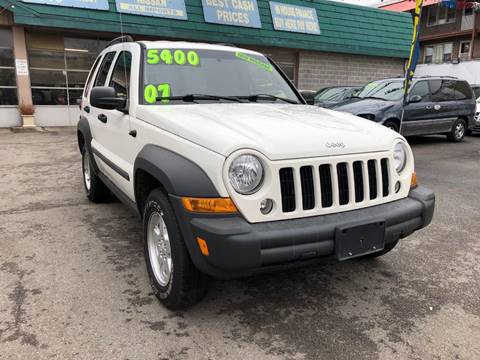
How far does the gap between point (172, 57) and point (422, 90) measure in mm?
8549

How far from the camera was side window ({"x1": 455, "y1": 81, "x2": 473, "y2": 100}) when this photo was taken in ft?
38.0

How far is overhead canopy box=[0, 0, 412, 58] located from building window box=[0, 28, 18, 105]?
1.50 metres

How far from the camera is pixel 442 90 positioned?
11.1m

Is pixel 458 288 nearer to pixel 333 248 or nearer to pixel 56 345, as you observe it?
pixel 333 248

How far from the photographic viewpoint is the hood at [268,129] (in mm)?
2625

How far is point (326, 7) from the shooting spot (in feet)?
57.6

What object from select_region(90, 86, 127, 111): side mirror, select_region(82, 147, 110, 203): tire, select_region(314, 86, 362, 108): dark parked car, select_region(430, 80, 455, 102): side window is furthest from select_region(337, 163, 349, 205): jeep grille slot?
select_region(314, 86, 362, 108): dark parked car

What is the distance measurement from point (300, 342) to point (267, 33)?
14.8 metres

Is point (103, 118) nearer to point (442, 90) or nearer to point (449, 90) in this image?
point (442, 90)

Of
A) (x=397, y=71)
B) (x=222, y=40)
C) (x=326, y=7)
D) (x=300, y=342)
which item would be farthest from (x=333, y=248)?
(x=397, y=71)

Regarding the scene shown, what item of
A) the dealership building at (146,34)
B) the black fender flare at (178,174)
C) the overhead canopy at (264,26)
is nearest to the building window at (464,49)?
the overhead canopy at (264,26)

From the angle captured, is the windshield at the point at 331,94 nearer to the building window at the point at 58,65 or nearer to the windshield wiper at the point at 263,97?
the building window at the point at 58,65

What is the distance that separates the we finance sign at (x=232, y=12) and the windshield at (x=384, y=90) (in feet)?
20.4

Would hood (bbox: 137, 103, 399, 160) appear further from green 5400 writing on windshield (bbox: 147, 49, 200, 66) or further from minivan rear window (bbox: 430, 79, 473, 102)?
minivan rear window (bbox: 430, 79, 473, 102)
